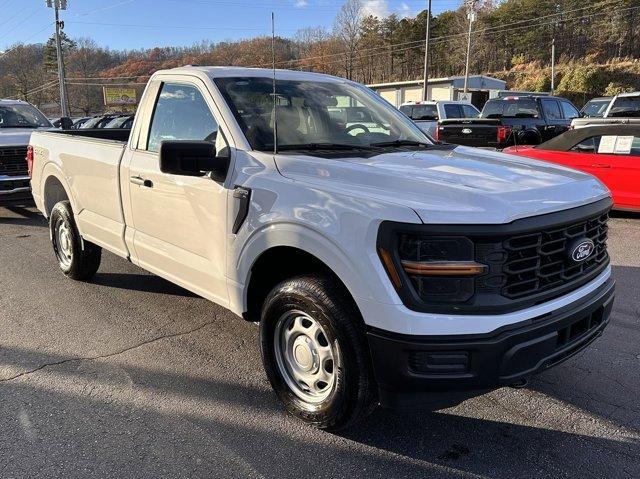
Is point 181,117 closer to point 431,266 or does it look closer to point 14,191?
point 431,266

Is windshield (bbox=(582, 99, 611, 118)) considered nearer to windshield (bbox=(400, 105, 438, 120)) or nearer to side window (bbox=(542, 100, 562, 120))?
side window (bbox=(542, 100, 562, 120))

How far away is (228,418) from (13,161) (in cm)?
801

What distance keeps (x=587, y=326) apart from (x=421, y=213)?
1.19 metres

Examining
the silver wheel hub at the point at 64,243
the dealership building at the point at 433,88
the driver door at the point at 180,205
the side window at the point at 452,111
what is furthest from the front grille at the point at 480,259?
the dealership building at the point at 433,88

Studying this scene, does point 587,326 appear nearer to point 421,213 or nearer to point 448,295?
point 448,295

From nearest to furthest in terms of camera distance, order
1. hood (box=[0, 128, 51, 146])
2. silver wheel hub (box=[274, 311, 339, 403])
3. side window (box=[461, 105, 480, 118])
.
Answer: silver wheel hub (box=[274, 311, 339, 403]), hood (box=[0, 128, 51, 146]), side window (box=[461, 105, 480, 118])

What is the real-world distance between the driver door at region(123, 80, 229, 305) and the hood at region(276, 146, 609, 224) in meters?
0.66

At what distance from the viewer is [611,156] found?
27.5 feet

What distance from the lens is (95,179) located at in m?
4.86

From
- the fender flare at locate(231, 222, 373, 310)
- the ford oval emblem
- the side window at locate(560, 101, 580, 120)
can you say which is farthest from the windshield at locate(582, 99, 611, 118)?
the fender flare at locate(231, 222, 373, 310)

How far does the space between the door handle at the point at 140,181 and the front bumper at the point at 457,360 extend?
224cm

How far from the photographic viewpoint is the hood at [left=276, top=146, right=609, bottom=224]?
243 cm

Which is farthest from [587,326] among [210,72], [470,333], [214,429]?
[210,72]

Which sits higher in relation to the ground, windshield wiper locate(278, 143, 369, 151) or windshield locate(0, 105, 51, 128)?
windshield locate(0, 105, 51, 128)
